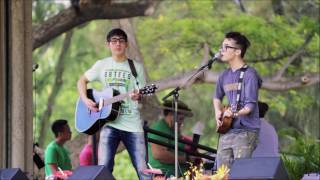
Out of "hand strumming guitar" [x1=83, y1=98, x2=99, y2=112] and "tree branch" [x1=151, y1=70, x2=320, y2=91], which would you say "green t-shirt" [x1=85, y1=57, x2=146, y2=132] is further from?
"tree branch" [x1=151, y1=70, x2=320, y2=91]

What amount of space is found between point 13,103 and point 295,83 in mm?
4394

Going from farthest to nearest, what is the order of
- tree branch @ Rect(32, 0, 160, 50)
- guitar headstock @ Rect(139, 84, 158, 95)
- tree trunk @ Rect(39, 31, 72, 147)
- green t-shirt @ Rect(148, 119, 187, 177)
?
tree trunk @ Rect(39, 31, 72, 147), tree branch @ Rect(32, 0, 160, 50), green t-shirt @ Rect(148, 119, 187, 177), guitar headstock @ Rect(139, 84, 158, 95)

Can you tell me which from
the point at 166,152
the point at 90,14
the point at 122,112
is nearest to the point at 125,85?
the point at 122,112

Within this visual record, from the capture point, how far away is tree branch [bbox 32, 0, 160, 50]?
9.18 metres

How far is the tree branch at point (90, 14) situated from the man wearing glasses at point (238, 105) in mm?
3847

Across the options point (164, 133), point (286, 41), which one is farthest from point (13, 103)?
point (286, 41)

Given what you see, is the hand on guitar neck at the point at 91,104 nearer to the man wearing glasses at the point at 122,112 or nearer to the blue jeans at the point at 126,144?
the man wearing glasses at the point at 122,112

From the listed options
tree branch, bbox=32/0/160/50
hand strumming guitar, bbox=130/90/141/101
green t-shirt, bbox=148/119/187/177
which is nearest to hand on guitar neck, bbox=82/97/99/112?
hand strumming guitar, bbox=130/90/141/101

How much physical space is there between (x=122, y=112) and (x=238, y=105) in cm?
102

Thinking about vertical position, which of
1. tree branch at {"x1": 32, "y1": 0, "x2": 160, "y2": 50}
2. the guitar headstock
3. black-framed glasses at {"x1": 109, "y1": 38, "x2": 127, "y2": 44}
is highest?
tree branch at {"x1": 32, "y1": 0, "x2": 160, "y2": 50}

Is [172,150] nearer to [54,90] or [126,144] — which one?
[126,144]

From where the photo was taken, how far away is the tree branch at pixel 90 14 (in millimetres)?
9180

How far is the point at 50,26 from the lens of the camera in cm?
990

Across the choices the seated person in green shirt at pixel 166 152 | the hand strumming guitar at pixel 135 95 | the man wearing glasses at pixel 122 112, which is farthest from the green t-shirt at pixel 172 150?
the hand strumming guitar at pixel 135 95
